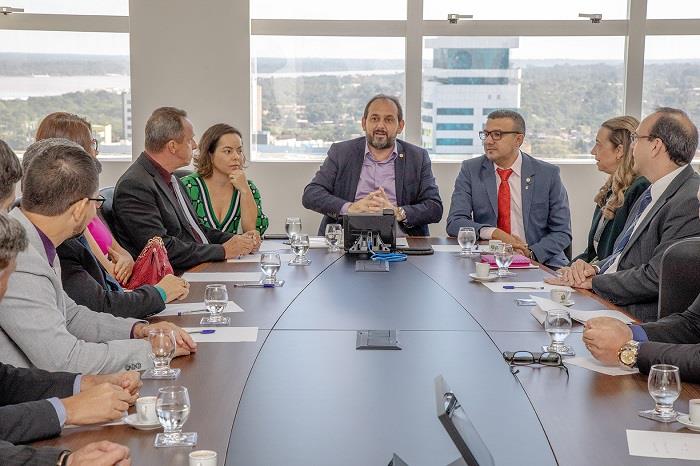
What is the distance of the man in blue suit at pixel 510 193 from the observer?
5.90m

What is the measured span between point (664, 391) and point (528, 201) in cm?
383

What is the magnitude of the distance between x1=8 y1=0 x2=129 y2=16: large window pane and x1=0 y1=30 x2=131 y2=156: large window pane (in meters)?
0.18

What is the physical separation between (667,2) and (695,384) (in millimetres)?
6042

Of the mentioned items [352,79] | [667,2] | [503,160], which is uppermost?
[667,2]

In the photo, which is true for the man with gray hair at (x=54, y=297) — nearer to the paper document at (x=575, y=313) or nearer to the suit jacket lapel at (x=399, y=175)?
the paper document at (x=575, y=313)

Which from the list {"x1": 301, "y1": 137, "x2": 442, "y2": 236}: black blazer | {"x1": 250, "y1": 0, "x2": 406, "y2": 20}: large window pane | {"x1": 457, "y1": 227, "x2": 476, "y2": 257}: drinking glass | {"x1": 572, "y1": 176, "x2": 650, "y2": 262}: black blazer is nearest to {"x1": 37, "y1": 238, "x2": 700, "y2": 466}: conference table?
{"x1": 457, "y1": 227, "x2": 476, "y2": 257}: drinking glass

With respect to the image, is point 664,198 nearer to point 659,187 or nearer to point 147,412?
point 659,187

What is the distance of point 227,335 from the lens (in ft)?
9.55

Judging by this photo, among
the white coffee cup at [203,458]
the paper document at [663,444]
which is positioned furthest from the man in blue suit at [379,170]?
A: the white coffee cup at [203,458]

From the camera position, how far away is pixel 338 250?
4945 mm

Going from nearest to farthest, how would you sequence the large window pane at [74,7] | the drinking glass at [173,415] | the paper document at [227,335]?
1. the drinking glass at [173,415]
2. the paper document at [227,335]
3. the large window pane at [74,7]

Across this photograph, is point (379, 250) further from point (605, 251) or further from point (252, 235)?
point (605, 251)

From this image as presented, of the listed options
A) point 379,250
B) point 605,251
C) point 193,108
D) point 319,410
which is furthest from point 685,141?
point 193,108

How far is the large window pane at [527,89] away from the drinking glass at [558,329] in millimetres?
5247
